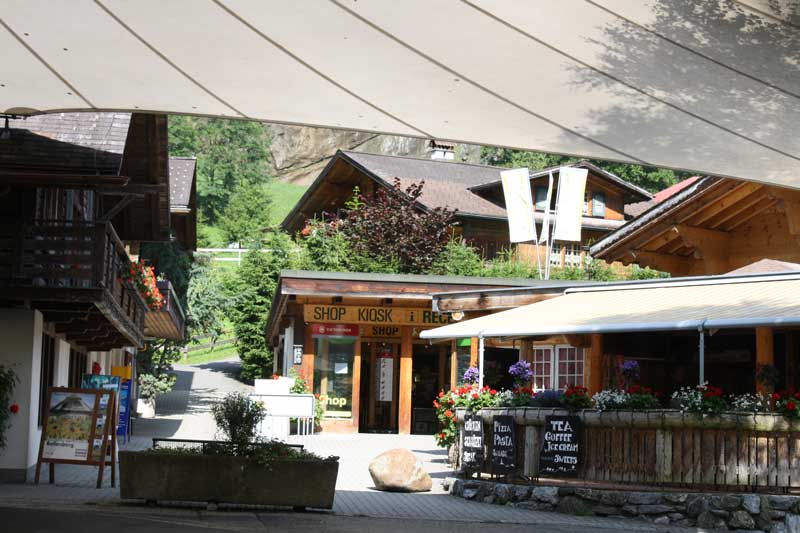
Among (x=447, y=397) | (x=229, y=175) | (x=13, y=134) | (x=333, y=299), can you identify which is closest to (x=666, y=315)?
(x=447, y=397)

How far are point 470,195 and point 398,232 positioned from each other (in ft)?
22.9

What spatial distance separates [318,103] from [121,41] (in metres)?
0.99

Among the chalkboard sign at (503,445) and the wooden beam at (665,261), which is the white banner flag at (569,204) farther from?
the chalkboard sign at (503,445)

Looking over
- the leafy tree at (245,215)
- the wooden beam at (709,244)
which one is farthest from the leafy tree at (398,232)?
the leafy tree at (245,215)

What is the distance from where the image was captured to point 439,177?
141ft

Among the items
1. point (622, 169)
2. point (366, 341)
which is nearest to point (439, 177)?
point (366, 341)

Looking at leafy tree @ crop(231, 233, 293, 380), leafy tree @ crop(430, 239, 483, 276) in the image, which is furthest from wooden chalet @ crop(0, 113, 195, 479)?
leafy tree @ crop(231, 233, 293, 380)

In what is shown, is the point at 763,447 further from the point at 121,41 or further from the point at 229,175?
the point at 229,175

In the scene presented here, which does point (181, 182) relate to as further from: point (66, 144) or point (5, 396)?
point (5, 396)

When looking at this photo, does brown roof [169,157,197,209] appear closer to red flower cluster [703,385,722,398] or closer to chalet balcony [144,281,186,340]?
chalet balcony [144,281,186,340]

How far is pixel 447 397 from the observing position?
19438mm

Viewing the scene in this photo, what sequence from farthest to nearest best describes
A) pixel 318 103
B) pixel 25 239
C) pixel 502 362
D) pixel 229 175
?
pixel 229 175 → pixel 502 362 → pixel 25 239 → pixel 318 103

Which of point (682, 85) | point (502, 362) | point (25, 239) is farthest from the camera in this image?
point (502, 362)

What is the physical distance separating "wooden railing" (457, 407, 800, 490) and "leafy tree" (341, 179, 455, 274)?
19.8m
